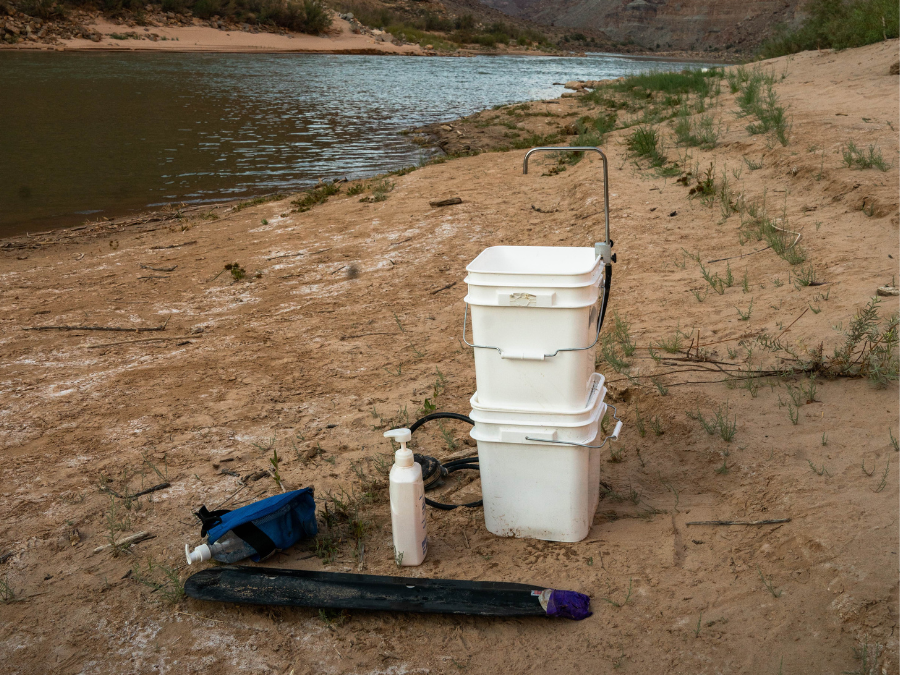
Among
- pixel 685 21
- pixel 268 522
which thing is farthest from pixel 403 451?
pixel 685 21

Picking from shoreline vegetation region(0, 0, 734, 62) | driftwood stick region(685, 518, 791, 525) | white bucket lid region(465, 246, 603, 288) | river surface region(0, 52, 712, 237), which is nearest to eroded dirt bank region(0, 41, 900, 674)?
driftwood stick region(685, 518, 791, 525)

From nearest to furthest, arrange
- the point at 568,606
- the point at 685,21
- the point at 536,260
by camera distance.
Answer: the point at 568,606
the point at 536,260
the point at 685,21

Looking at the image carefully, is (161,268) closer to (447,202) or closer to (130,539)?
(447,202)

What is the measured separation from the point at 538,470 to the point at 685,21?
4975 inches

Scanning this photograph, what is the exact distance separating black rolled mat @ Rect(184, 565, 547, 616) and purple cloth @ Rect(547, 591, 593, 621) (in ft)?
0.11

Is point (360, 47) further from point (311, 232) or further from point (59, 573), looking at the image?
point (59, 573)

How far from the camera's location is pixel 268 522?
249cm

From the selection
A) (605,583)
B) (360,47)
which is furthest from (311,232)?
(360,47)

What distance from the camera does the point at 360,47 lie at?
53.8 m

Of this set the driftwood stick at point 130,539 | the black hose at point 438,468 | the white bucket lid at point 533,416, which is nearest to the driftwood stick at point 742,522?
the white bucket lid at point 533,416

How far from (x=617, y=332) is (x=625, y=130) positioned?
6443 mm

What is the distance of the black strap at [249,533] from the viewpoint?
2.46 metres

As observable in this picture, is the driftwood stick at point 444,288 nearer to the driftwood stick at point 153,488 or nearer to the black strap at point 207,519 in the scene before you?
the driftwood stick at point 153,488

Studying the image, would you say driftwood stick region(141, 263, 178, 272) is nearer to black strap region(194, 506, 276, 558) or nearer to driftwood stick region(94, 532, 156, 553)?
driftwood stick region(94, 532, 156, 553)
